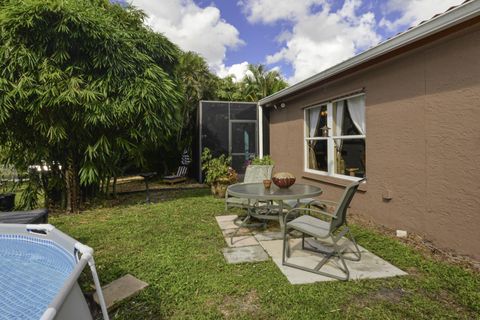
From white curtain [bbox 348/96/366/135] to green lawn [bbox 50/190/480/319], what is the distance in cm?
186

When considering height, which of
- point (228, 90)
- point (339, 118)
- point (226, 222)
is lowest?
point (226, 222)

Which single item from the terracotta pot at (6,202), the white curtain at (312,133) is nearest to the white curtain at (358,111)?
the white curtain at (312,133)

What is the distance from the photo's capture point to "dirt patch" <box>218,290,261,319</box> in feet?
7.52

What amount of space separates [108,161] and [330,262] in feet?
17.4

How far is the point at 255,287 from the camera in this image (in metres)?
2.69

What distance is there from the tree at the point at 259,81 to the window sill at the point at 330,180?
12.6 meters

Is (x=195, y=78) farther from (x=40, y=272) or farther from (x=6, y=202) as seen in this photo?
(x=40, y=272)

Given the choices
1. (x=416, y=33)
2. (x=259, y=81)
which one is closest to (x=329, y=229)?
(x=416, y=33)

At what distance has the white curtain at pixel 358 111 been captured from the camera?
4957mm

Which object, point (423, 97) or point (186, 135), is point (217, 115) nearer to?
point (186, 135)

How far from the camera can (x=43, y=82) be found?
16.9 feet

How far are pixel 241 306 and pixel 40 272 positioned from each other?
155cm

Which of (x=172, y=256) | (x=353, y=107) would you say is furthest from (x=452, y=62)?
(x=172, y=256)

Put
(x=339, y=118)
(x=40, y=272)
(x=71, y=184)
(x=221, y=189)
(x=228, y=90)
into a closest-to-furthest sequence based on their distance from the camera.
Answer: (x=40, y=272) < (x=339, y=118) < (x=71, y=184) < (x=221, y=189) < (x=228, y=90)
